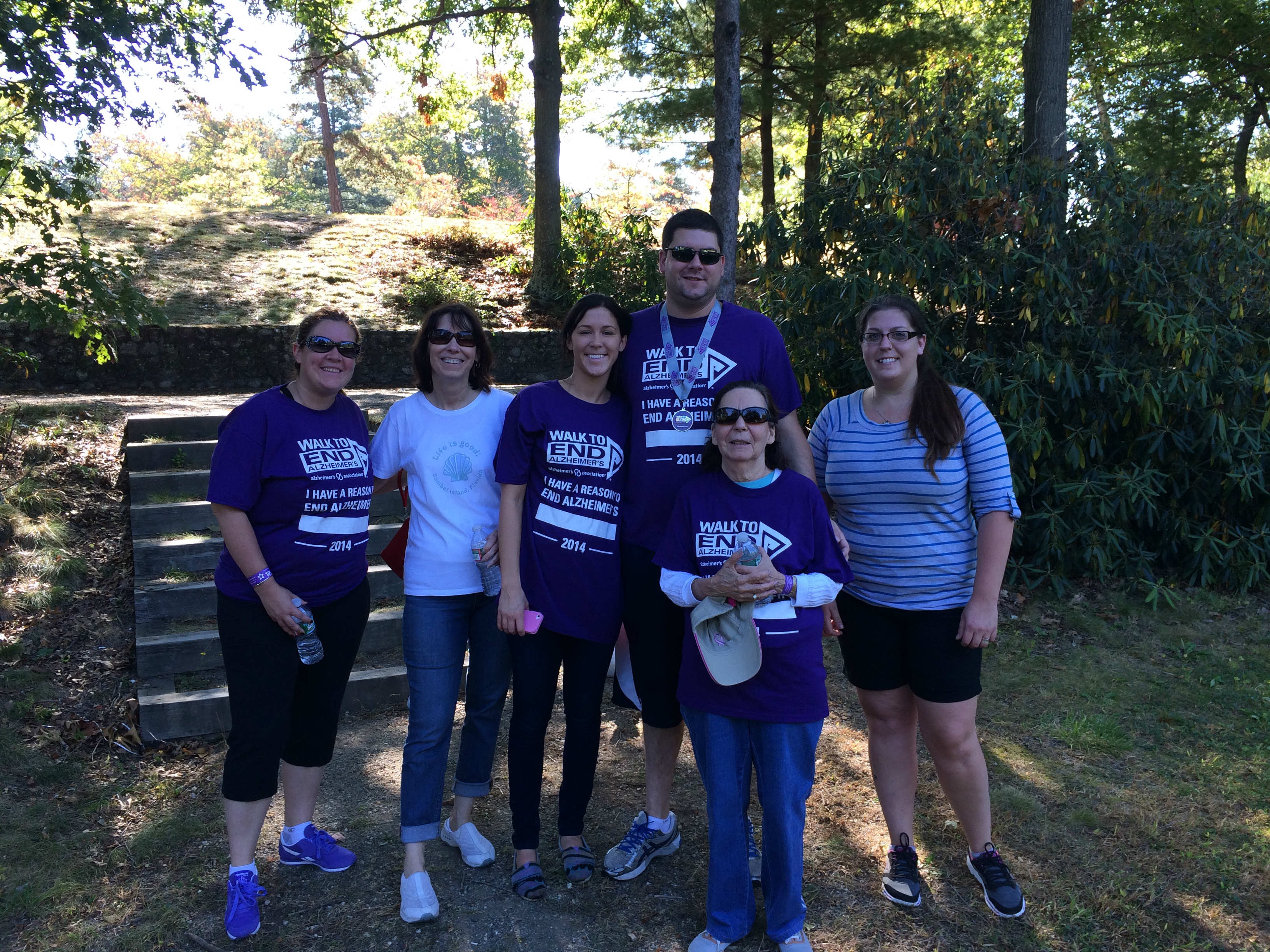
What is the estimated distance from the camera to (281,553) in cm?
276

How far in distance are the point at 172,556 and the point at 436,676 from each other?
10.3 ft

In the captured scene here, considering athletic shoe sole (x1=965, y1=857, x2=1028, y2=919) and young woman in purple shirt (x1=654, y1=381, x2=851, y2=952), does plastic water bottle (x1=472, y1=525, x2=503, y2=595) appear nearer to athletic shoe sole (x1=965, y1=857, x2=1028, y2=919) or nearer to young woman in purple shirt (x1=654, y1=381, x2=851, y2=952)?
young woman in purple shirt (x1=654, y1=381, x2=851, y2=952)

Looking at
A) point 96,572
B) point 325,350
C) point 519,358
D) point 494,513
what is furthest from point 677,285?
point 519,358

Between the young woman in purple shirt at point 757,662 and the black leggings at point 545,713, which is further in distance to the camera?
the black leggings at point 545,713

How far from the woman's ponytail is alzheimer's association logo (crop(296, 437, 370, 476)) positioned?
67.9 inches

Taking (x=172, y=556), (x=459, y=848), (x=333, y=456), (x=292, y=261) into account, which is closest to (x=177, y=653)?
(x=172, y=556)

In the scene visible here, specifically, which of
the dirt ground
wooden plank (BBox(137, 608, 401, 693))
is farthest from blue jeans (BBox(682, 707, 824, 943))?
wooden plank (BBox(137, 608, 401, 693))

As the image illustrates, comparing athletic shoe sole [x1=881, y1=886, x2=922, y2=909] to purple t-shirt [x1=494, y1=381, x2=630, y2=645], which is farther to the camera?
athletic shoe sole [x1=881, y1=886, x2=922, y2=909]

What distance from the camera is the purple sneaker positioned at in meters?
3.19

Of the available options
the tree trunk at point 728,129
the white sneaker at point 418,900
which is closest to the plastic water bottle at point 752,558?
the white sneaker at point 418,900

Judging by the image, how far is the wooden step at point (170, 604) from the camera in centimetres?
482

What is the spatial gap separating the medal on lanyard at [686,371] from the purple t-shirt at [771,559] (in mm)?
248

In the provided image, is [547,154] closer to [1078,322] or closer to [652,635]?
[1078,322]

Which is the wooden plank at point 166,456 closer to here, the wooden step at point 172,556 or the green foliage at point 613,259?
the wooden step at point 172,556
